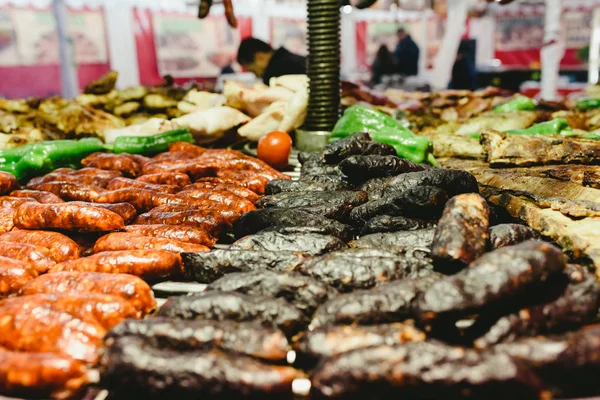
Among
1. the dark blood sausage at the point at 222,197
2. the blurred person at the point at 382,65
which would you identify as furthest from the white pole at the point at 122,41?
the dark blood sausage at the point at 222,197

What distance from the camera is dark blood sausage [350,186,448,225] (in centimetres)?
288

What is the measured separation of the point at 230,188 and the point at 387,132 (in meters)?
1.75

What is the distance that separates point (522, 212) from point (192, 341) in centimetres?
211

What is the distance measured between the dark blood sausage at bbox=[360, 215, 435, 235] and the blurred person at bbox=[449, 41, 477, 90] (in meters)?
11.6

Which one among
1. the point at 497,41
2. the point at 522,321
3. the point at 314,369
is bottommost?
the point at 314,369

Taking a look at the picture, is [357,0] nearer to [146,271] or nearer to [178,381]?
[146,271]

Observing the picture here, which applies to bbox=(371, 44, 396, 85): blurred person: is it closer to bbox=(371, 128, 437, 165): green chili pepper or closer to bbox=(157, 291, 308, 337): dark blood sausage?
bbox=(371, 128, 437, 165): green chili pepper

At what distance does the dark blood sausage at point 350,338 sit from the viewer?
1.74 metres

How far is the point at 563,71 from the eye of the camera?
1572 centimetres

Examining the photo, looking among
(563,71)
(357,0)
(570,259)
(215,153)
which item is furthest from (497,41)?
(570,259)

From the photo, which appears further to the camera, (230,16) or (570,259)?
(230,16)

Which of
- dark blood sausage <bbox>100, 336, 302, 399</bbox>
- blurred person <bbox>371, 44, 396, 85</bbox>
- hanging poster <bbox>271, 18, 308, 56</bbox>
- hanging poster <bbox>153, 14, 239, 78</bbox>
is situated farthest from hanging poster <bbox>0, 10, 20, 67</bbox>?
dark blood sausage <bbox>100, 336, 302, 399</bbox>

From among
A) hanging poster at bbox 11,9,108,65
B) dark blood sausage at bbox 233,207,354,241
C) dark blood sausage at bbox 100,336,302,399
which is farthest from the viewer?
hanging poster at bbox 11,9,108,65

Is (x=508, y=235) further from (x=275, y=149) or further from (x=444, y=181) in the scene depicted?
(x=275, y=149)
